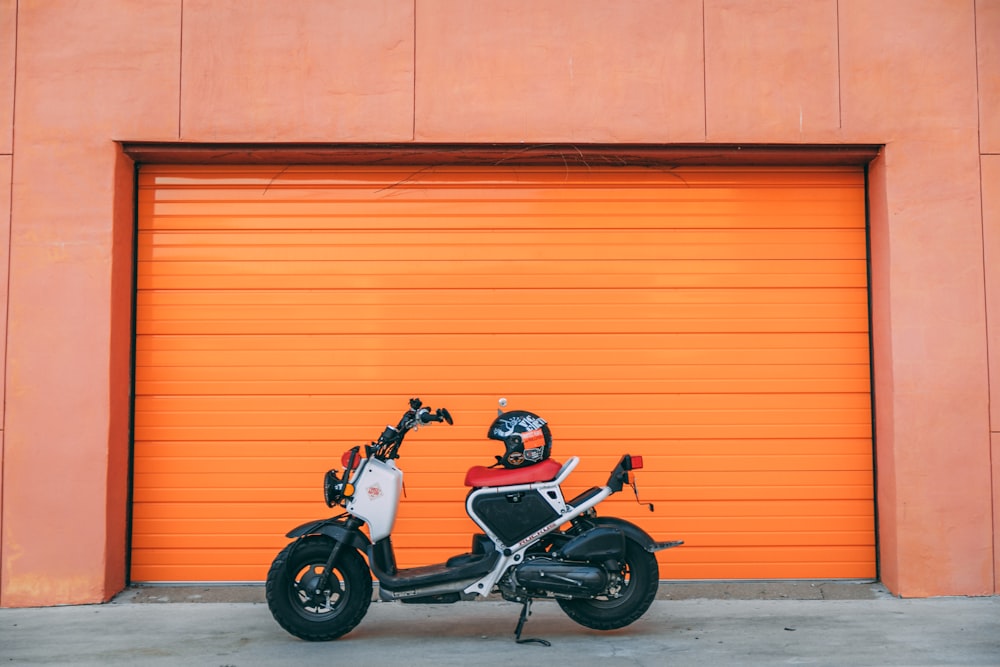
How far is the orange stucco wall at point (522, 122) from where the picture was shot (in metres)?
6.67

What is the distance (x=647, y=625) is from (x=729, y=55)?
13.1ft

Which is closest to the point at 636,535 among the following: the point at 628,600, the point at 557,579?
the point at 628,600

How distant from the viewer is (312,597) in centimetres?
559

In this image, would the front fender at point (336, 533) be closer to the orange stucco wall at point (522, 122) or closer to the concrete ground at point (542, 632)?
the concrete ground at point (542, 632)

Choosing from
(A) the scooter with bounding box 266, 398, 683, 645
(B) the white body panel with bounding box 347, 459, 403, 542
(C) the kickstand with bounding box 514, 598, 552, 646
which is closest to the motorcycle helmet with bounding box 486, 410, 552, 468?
(A) the scooter with bounding box 266, 398, 683, 645

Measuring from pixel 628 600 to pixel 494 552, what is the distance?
2.72 feet

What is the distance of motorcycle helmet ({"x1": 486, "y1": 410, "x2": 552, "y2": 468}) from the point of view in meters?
5.66

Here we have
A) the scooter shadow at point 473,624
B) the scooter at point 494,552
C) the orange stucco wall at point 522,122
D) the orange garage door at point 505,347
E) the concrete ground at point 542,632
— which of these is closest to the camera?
the concrete ground at point 542,632

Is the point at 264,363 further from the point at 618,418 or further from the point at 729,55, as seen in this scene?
the point at 729,55

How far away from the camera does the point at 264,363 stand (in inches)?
277

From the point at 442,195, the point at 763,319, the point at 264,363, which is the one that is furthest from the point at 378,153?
the point at 763,319

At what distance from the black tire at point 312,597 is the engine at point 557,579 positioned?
2.96ft

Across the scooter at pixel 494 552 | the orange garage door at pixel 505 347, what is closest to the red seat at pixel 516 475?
the scooter at pixel 494 552

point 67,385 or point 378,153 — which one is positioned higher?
point 378,153
